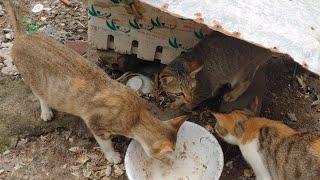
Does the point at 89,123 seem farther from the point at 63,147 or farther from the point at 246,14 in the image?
the point at 246,14

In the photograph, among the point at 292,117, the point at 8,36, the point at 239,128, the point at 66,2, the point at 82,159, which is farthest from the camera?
the point at 66,2

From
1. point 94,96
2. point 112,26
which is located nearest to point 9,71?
point 112,26

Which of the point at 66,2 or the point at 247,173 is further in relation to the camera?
the point at 66,2

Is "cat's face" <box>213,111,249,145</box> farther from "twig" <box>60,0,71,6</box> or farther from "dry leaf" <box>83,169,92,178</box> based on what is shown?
"twig" <box>60,0,71,6</box>

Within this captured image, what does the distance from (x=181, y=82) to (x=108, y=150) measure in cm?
86

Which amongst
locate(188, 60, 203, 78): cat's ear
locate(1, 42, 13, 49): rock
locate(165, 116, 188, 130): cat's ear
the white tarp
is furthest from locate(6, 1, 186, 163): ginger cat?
locate(1, 42, 13, 49): rock

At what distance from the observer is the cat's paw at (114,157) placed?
3.88 metres

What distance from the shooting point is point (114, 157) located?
3.88 m

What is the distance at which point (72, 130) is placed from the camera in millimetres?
4102

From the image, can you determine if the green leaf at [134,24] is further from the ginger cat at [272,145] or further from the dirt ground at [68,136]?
the ginger cat at [272,145]

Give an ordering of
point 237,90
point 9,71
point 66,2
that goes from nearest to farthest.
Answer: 1. point 237,90
2. point 9,71
3. point 66,2

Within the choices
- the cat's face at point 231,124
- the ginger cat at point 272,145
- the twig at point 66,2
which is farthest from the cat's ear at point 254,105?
the twig at point 66,2

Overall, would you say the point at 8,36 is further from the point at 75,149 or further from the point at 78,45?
the point at 75,149

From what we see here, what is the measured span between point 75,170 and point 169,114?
98cm
